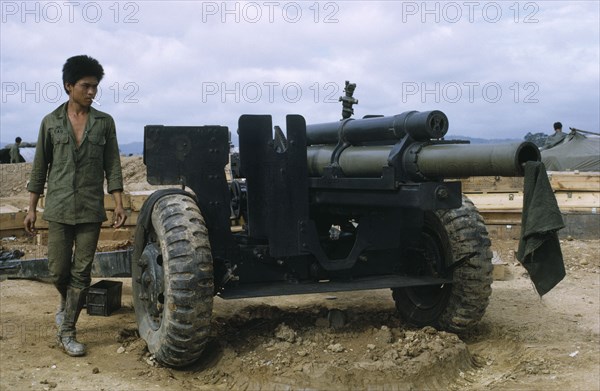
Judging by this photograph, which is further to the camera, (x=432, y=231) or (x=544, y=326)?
(x=544, y=326)

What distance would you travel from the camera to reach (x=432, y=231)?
19.5ft

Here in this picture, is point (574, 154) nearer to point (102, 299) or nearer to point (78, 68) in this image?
point (102, 299)

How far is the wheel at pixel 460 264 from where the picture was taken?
569 cm

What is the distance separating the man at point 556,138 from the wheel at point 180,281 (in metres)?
16.4

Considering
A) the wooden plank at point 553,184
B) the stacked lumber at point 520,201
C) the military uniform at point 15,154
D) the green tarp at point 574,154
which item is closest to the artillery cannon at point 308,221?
the stacked lumber at point 520,201

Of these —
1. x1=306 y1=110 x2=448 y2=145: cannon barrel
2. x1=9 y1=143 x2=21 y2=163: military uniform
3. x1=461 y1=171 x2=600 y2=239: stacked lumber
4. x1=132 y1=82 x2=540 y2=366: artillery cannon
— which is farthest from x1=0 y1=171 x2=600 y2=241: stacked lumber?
x1=9 y1=143 x2=21 y2=163: military uniform

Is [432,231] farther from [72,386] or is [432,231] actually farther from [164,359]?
[72,386]

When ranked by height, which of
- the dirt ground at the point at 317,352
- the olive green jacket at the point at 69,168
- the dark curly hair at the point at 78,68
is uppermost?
the dark curly hair at the point at 78,68

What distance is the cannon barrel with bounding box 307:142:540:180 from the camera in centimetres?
416

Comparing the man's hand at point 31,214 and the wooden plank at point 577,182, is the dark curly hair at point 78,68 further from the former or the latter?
the wooden plank at point 577,182

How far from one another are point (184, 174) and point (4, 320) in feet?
7.57

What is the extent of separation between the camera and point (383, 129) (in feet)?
16.3

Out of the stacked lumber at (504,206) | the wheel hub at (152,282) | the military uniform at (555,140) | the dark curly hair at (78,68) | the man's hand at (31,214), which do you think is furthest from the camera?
the military uniform at (555,140)

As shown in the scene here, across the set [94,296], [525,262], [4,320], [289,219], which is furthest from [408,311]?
[4,320]
